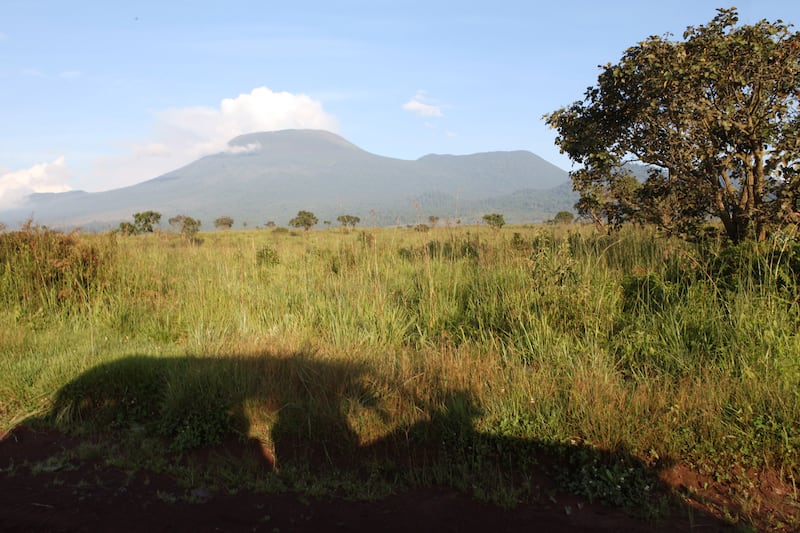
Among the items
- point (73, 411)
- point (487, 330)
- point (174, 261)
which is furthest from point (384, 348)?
point (174, 261)

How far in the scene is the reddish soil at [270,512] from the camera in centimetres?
303

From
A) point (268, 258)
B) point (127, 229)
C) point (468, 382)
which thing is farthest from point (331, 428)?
point (127, 229)

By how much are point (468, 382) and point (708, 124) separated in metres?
5.49

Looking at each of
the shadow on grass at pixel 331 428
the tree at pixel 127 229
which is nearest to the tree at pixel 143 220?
the tree at pixel 127 229

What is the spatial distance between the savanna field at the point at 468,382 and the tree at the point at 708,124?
1.25 metres

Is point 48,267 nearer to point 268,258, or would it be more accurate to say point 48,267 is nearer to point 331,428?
point 268,258

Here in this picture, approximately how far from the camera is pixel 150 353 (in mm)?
5305

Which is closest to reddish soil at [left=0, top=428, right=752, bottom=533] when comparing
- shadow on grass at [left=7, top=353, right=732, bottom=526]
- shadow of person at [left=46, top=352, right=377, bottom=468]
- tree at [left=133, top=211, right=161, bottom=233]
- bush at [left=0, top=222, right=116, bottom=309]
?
shadow on grass at [left=7, top=353, right=732, bottom=526]

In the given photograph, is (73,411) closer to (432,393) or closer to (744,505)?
(432,393)

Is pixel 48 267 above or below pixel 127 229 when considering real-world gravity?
below

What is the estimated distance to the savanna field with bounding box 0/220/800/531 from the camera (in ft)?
11.5

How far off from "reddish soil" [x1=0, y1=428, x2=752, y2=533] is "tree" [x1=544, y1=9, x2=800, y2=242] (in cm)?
529

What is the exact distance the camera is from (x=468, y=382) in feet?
14.0

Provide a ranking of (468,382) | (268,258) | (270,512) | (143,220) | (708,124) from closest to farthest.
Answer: (270,512) < (468,382) < (708,124) < (268,258) < (143,220)
